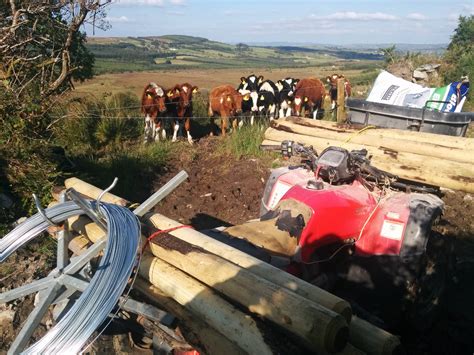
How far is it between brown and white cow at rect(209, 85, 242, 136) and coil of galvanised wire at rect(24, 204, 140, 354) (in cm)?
907

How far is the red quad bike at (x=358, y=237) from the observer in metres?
2.80

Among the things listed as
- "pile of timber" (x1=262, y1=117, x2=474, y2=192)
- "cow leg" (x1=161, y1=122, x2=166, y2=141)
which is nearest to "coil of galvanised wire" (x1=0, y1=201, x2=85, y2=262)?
"pile of timber" (x1=262, y1=117, x2=474, y2=192)

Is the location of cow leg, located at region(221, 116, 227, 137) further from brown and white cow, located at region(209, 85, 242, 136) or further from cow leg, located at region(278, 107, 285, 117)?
cow leg, located at region(278, 107, 285, 117)

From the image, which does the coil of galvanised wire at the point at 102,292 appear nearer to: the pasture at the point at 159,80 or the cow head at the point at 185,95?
the cow head at the point at 185,95

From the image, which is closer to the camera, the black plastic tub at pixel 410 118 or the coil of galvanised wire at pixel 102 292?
the coil of galvanised wire at pixel 102 292

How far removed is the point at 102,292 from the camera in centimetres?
197

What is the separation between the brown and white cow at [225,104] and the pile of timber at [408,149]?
5.86 meters

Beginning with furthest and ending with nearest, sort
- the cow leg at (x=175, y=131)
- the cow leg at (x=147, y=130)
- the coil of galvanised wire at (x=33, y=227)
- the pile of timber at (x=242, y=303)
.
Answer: the cow leg at (x=175, y=131)
the cow leg at (x=147, y=130)
the coil of galvanised wire at (x=33, y=227)
the pile of timber at (x=242, y=303)

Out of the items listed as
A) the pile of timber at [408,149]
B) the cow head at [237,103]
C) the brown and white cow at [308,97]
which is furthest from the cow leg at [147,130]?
the brown and white cow at [308,97]

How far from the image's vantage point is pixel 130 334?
308 cm

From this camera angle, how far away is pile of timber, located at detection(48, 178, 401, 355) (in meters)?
1.75

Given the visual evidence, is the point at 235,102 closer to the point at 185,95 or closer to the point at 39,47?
the point at 185,95

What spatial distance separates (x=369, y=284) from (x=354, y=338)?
120 centimetres

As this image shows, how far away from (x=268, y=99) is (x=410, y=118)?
7182 mm
